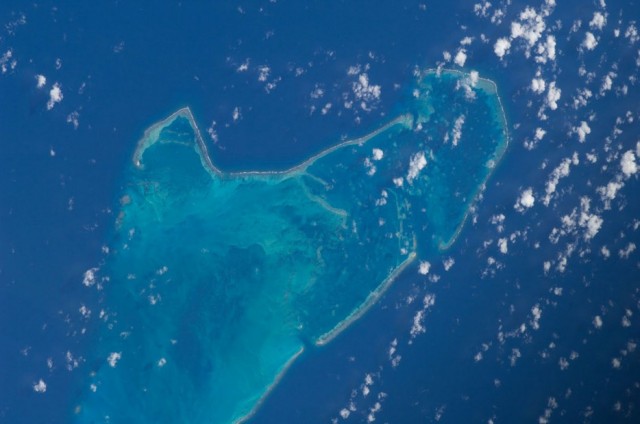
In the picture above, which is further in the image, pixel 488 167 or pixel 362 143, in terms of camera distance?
pixel 488 167

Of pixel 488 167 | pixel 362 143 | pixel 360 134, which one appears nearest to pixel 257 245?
pixel 362 143

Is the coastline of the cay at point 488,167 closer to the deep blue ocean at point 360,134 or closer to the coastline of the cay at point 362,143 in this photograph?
the coastline of the cay at point 362,143

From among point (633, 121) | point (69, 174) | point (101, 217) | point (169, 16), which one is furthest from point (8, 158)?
point (633, 121)

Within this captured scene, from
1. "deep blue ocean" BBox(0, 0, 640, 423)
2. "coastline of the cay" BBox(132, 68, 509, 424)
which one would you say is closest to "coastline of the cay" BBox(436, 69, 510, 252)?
"coastline of the cay" BBox(132, 68, 509, 424)

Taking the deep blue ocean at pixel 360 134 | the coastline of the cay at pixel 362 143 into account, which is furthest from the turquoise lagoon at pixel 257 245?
the deep blue ocean at pixel 360 134

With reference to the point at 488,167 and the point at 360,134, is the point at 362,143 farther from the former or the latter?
the point at 488,167

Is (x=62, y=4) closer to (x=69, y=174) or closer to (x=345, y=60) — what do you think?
(x=69, y=174)
